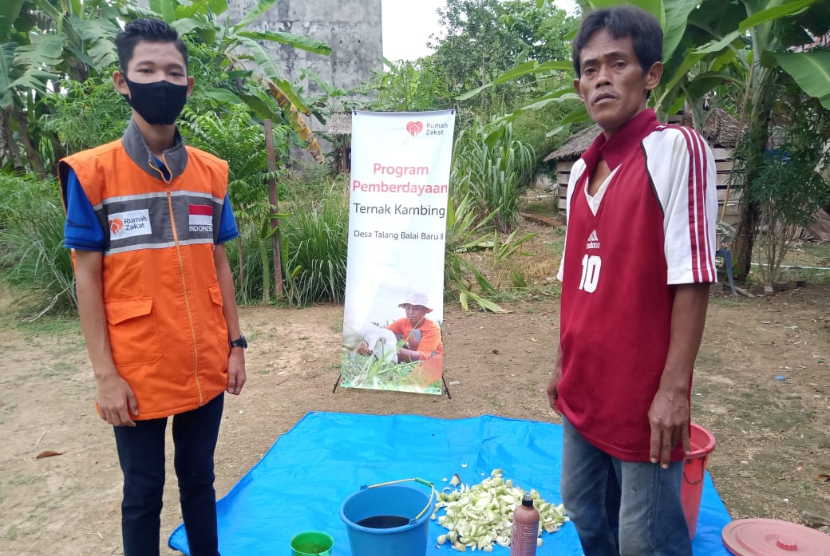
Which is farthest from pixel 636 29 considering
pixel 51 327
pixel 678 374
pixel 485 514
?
pixel 51 327

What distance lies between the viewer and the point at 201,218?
2.09 metres

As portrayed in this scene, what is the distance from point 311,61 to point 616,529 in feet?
54.7

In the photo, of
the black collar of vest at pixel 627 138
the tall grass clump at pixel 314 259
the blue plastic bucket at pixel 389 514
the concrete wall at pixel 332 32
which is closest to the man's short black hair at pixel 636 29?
the black collar of vest at pixel 627 138

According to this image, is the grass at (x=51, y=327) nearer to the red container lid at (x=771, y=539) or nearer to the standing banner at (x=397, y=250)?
the standing banner at (x=397, y=250)

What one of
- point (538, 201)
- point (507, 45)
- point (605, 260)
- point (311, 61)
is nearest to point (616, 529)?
point (605, 260)

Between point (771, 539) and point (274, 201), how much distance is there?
5703 mm

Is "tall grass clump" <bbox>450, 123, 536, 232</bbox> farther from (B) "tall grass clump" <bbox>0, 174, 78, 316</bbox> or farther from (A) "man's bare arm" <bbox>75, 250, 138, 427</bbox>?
(A) "man's bare arm" <bbox>75, 250, 138, 427</bbox>

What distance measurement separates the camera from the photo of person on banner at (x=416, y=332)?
4406mm

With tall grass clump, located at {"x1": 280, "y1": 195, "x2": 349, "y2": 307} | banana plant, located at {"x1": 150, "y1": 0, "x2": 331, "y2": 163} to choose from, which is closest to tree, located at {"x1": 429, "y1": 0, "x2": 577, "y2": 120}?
banana plant, located at {"x1": 150, "y1": 0, "x2": 331, "y2": 163}

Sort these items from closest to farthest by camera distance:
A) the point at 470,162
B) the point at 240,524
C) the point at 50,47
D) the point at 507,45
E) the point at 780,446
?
the point at 240,524, the point at 780,446, the point at 50,47, the point at 470,162, the point at 507,45

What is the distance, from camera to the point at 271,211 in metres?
6.79

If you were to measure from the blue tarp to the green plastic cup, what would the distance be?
307 mm

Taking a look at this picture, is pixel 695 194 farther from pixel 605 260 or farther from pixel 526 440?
pixel 526 440

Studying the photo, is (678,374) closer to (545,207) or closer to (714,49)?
(714,49)
